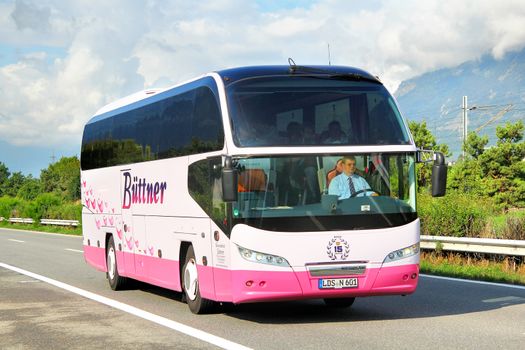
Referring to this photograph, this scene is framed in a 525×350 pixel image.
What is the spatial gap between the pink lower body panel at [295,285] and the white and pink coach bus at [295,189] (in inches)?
0.5

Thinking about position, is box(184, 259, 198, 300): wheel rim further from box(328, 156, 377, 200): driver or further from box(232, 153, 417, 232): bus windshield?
box(328, 156, 377, 200): driver

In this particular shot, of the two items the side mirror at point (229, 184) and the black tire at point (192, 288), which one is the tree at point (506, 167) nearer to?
the black tire at point (192, 288)

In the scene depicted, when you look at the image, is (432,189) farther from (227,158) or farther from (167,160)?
(167,160)

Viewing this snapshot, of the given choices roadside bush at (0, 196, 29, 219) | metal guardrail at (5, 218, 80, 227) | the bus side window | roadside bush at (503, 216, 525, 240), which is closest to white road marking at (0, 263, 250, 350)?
the bus side window

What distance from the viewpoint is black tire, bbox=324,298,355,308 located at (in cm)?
1295

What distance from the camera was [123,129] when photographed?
16484 millimetres

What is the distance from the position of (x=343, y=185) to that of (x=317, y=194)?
352mm

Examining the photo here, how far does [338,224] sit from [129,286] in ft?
21.8

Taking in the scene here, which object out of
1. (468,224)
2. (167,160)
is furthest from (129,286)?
(468,224)

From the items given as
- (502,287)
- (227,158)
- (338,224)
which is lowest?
(502,287)

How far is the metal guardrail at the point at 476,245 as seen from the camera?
17281 mm

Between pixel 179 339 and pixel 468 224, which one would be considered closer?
pixel 179 339

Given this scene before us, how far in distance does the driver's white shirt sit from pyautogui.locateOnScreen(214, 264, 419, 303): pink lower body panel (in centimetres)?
94

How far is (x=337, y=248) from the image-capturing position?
11.0 meters
